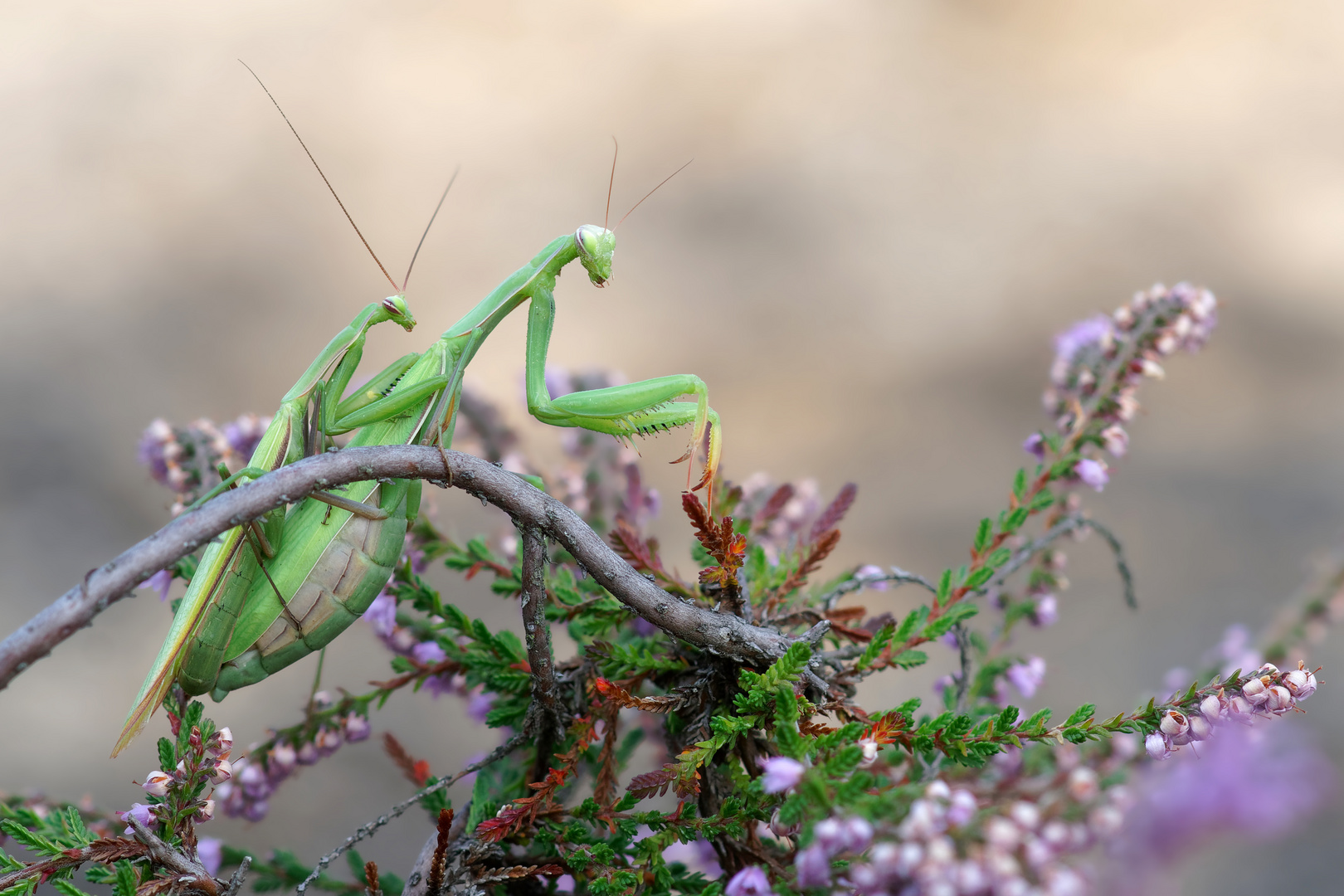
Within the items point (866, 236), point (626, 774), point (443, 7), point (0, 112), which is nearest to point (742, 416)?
point (866, 236)

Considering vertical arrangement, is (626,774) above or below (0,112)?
below

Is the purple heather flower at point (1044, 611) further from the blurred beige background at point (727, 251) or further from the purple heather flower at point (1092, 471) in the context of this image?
the blurred beige background at point (727, 251)

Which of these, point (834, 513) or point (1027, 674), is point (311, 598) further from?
point (1027, 674)

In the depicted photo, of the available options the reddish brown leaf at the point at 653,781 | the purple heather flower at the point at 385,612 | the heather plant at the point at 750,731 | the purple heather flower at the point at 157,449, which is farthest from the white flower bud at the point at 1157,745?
the purple heather flower at the point at 157,449

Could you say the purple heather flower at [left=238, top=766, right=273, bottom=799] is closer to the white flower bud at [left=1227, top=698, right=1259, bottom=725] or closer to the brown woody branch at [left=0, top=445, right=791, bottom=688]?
the brown woody branch at [left=0, top=445, right=791, bottom=688]

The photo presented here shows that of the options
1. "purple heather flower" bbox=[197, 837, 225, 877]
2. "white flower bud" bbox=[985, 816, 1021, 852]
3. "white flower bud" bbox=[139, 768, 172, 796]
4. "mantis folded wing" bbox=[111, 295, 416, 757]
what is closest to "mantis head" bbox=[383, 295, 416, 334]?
"mantis folded wing" bbox=[111, 295, 416, 757]

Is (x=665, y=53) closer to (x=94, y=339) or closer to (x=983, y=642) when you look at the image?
(x=94, y=339)
